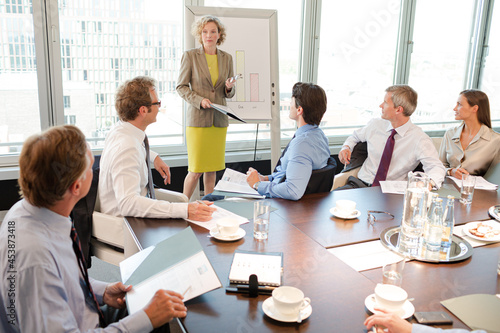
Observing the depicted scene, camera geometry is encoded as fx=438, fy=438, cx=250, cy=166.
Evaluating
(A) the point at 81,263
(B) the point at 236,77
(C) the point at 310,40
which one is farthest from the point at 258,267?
(C) the point at 310,40

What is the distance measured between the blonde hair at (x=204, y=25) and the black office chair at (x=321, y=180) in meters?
1.80

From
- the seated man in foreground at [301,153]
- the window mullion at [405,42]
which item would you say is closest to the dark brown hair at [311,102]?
the seated man in foreground at [301,153]

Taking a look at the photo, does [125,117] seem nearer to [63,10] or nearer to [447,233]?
[447,233]

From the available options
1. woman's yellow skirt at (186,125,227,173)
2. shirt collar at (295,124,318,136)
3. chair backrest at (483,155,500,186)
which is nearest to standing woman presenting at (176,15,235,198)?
woman's yellow skirt at (186,125,227,173)

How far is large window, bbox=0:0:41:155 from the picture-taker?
3.64 m

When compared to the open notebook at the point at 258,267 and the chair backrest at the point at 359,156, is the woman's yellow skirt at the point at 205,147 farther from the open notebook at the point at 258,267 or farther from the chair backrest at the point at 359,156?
the open notebook at the point at 258,267

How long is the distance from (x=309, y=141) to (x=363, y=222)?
0.62 metres

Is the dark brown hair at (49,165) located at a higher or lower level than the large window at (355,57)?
lower

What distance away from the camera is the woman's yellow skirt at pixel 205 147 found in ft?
12.4

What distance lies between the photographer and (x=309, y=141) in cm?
241

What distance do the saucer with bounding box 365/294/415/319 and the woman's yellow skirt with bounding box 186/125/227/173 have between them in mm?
2649

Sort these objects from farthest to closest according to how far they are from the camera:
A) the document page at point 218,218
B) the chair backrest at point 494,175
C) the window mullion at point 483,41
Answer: the window mullion at point 483,41 → the chair backrest at point 494,175 → the document page at point 218,218

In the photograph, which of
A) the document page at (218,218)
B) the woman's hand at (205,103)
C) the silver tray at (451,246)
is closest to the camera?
the silver tray at (451,246)

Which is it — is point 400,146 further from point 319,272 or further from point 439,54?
point 439,54
